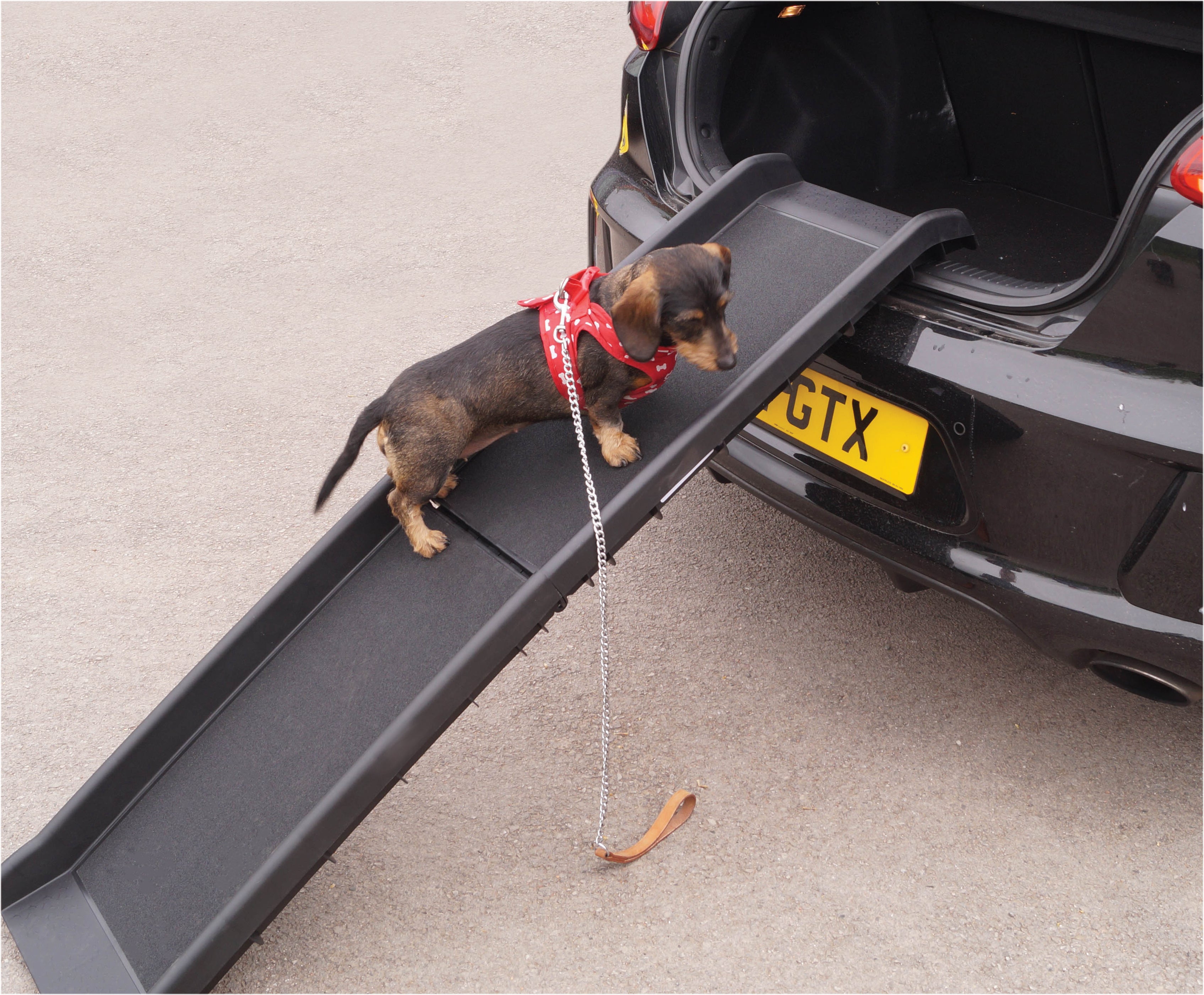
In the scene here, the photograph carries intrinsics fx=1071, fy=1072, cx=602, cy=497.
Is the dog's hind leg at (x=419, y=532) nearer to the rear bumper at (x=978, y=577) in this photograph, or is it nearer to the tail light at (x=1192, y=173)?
the rear bumper at (x=978, y=577)

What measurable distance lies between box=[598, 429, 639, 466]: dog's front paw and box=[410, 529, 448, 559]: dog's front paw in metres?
0.56

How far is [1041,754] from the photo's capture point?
3111 millimetres

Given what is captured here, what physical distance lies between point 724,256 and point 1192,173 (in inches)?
42.2

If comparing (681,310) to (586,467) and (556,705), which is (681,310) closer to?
(586,467)

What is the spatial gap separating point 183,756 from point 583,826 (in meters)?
1.16

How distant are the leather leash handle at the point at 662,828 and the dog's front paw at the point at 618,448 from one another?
0.95 m

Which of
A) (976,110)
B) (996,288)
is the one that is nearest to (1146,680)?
(996,288)

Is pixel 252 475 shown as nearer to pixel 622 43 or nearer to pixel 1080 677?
pixel 1080 677

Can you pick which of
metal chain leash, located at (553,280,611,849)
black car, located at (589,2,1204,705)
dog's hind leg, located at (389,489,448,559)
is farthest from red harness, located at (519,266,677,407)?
dog's hind leg, located at (389,489,448,559)

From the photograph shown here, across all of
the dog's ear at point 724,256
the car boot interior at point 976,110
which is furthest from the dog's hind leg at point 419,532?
the car boot interior at point 976,110

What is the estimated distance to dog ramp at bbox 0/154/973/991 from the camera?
8.65 feet

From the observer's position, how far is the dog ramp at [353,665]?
2.64m

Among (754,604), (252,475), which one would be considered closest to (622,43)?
(252,475)

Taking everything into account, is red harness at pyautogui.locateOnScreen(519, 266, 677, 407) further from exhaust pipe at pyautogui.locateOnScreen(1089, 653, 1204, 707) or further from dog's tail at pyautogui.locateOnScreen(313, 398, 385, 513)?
exhaust pipe at pyautogui.locateOnScreen(1089, 653, 1204, 707)
